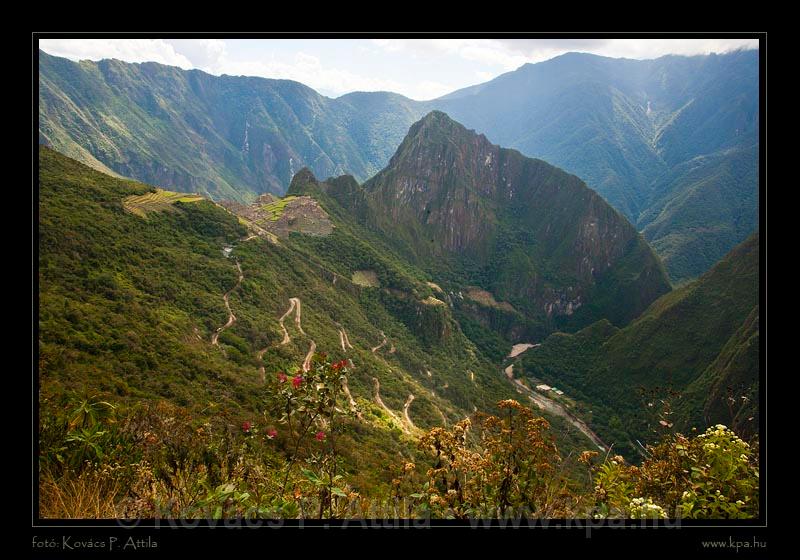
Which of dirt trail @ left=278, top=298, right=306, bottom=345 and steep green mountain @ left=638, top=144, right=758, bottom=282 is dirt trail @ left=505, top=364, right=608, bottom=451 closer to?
dirt trail @ left=278, top=298, right=306, bottom=345

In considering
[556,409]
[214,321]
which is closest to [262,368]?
[214,321]

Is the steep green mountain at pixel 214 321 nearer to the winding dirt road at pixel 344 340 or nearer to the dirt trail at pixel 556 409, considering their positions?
the winding dirt road at pixel 344 340

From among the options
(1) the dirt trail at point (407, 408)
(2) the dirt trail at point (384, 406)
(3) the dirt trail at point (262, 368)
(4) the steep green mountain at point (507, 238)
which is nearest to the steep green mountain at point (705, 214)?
(4) the steep green mountain at point (507, 238)

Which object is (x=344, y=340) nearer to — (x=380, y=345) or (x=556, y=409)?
(x=380, y=345)

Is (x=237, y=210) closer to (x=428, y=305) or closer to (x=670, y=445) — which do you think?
(x=428, y=305)

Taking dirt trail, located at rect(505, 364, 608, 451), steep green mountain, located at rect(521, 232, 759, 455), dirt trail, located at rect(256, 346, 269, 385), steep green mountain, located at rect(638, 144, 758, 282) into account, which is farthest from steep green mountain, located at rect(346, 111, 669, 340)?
dirt trail, located at rect(256, 346, 269, 385)
